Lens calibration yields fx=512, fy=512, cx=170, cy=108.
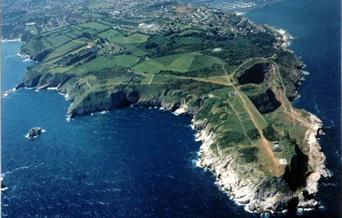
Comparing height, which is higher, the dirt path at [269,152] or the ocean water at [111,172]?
the dirt path at [269,152]

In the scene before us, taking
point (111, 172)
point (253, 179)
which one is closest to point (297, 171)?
point (253, 179)

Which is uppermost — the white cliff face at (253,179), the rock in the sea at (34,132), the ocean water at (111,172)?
the white cliff face at (253,179)

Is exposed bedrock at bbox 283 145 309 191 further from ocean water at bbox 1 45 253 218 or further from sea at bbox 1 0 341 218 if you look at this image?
ocean water at bbox 1 45 253 218

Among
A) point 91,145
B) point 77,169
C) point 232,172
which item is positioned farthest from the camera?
point 91,145

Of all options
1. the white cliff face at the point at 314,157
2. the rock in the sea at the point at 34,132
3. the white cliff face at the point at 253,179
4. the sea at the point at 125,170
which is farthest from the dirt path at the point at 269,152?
the rock in the sea at the point at 34,132

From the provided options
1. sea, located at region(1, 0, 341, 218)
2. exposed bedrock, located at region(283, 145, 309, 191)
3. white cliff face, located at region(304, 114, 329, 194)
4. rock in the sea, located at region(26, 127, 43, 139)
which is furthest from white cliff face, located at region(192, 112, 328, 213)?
rock in the sea, located at region(26, 127, 43, 139)

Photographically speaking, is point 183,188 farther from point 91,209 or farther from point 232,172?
point 91,209

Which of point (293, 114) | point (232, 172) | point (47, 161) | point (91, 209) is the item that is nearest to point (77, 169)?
point (47, 161)

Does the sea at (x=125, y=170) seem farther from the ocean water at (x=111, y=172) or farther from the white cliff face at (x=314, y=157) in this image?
the white cliff face at (x=314, y=157)

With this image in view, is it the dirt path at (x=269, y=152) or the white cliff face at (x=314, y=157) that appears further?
the dirt path at (x=269, y=152)
